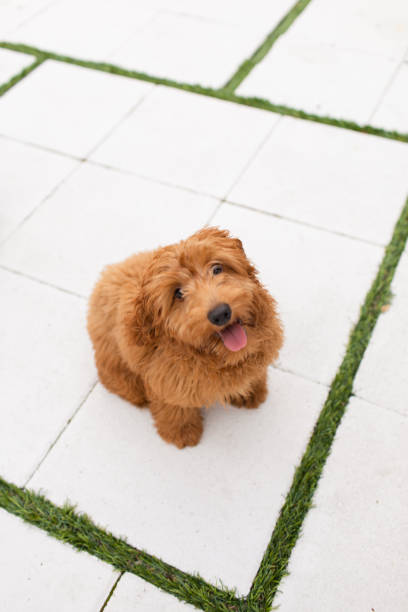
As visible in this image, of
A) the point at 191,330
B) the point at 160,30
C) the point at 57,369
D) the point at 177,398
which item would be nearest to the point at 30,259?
the point at 57,369

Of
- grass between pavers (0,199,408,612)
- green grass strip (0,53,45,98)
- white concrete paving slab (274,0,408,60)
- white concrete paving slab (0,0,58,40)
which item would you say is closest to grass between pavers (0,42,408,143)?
green grass strip (0,53,45,98)

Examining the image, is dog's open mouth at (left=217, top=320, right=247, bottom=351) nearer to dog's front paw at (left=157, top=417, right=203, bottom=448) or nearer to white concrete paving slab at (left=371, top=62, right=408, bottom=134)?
dog's front paw at (left=157, top=417, right=203, bottom=448)

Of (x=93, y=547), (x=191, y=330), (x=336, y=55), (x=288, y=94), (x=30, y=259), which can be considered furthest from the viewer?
(x=336, y=55)

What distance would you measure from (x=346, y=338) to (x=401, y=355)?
34cm

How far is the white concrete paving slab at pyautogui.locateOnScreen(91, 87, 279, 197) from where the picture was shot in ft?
13.3

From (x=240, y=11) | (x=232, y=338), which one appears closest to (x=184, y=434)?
(x=232, y=338)

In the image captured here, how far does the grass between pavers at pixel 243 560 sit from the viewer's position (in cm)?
225

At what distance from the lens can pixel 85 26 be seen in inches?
222

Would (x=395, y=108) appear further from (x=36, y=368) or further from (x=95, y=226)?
(x=36, y=368)

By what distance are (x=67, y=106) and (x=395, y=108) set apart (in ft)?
10.1

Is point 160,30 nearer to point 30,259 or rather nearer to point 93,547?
point 30,259

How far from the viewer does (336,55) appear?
193 inches

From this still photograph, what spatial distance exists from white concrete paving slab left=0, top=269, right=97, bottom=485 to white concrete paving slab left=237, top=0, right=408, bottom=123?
282 cm

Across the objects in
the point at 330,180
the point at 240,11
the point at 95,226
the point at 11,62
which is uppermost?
the point at 240,11
